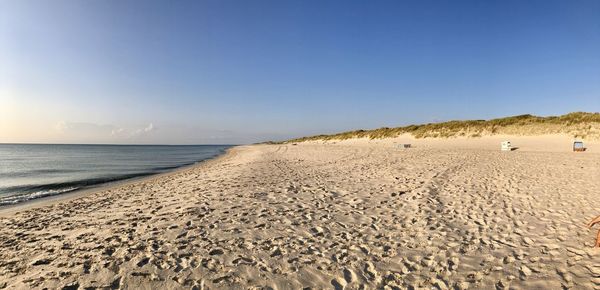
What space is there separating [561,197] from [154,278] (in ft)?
40.3

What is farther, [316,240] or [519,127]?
[519,127]

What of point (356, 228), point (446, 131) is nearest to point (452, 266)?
point (356, 228)

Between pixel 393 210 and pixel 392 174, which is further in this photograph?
pixel 392 174

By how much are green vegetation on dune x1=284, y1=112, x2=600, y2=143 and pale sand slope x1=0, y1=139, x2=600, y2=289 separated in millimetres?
29343

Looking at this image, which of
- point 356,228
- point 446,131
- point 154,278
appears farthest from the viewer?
point 446,131

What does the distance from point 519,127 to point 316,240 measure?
4433cm

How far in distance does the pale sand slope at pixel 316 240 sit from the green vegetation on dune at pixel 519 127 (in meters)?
29.3

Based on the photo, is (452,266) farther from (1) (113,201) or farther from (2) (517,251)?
(1) (113,201)

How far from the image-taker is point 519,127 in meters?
39.4

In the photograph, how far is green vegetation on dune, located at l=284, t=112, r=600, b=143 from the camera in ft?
107

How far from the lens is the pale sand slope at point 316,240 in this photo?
4.94m

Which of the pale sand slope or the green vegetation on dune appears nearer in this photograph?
the pale sand slope

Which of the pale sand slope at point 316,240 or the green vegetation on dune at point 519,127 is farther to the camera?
the green vegetation on dune at point 519,127

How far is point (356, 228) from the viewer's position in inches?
286
